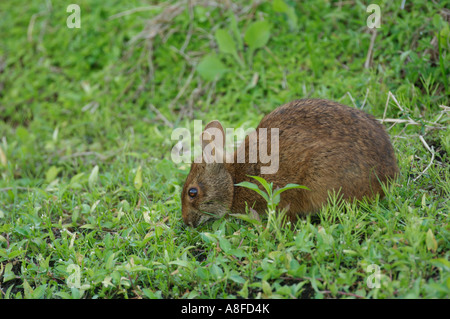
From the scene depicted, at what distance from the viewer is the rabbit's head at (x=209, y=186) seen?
154 inches

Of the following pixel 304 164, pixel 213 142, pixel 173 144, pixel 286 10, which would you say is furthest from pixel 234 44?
pixel 304 164

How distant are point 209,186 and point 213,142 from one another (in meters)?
0.37

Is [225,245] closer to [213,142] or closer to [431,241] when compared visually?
[213,142]

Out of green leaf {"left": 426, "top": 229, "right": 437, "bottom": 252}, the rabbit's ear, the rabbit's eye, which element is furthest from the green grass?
the rabbit's ear

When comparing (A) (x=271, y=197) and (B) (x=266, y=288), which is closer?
(B) (x=266, y=288)

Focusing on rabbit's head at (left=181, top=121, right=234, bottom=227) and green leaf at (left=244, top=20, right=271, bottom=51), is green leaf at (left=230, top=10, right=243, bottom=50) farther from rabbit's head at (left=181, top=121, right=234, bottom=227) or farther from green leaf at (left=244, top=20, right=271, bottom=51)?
rabbit's head at (left=181, top=121, right=234, bottom=227)

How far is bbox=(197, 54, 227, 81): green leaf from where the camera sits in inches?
235

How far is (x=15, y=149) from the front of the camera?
19.2 feet

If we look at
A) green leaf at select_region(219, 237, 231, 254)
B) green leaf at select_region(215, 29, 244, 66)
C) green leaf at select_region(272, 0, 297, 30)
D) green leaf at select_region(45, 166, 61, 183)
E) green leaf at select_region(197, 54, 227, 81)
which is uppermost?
green leaf at select_region(272, 0, 297, 30)

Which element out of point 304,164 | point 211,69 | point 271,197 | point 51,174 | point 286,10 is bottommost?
point 51,174

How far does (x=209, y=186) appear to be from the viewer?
3953mm
